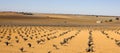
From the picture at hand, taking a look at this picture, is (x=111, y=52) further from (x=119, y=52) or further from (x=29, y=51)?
(x=29, y=51)

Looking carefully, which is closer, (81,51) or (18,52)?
(18,52)

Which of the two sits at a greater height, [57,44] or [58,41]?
[57,44]

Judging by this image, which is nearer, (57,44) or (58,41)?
(57,44)

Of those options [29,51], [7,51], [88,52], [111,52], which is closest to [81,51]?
[88,52]

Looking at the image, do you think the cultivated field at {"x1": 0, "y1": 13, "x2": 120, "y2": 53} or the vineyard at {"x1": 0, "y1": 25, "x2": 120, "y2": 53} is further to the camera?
the cultivated field at {"x1": 0, "y1": 13, "x2": 120, "y2": 53}

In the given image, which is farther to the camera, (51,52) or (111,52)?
(111,52)

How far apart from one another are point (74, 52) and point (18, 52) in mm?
3623

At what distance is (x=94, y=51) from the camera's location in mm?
19797

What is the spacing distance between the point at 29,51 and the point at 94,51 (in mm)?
4423

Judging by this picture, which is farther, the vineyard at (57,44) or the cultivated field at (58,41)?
the cultivated field at (58,41)

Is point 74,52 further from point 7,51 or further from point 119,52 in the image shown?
point 7,51

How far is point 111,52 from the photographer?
19.6 m

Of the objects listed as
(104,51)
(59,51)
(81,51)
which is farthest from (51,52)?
(104,51)

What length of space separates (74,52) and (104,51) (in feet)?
7.78
